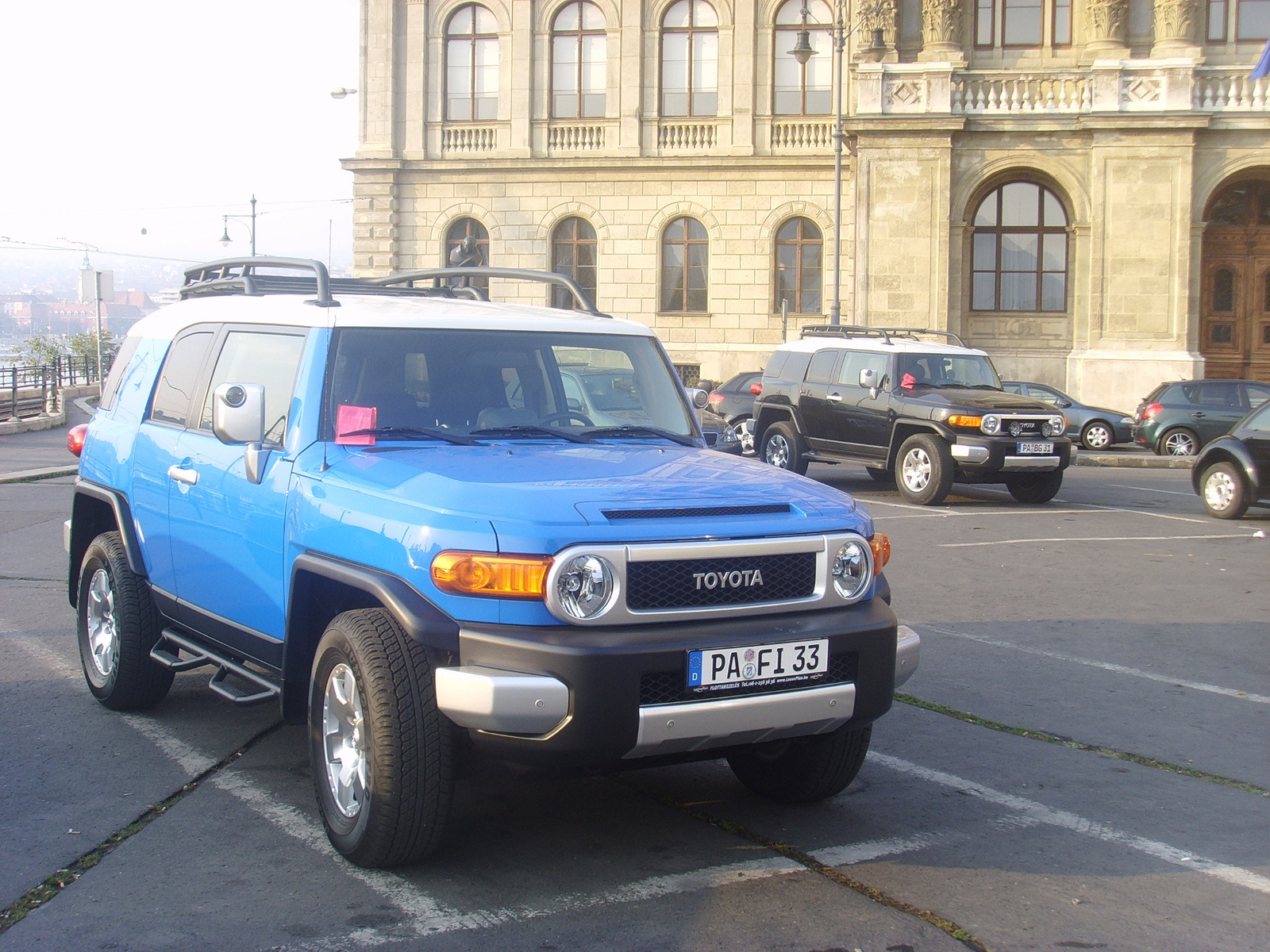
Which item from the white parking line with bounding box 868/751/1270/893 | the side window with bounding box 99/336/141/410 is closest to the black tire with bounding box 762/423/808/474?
the side window with bounding box 99/336/141/410

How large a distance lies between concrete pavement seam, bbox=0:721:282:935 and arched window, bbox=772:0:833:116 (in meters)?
33.0

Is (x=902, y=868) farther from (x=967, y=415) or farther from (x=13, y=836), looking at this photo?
(x=967, y=415)

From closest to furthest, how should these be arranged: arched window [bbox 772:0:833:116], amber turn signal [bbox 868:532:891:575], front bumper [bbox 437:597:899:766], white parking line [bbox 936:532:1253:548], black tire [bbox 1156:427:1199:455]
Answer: front bumper [bbox 437:597:899:766], amber turn signal [bbox 868:532:891:575], white parking line [bbox 936:532:1253:548], black tire [bbox 1156:427:1199:455], arched window [bbox 772:0:833:116]

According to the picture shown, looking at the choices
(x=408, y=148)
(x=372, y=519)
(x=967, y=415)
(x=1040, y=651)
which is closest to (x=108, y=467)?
(x=372, y=519)

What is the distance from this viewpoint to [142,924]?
3820 mm

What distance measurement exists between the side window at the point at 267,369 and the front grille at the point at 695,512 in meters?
1.56

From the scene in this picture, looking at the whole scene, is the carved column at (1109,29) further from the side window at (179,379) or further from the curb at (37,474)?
the side window at (179,379)

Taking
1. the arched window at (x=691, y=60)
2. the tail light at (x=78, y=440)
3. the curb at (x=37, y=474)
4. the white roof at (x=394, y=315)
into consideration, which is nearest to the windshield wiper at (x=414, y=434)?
the white roof at (x=394, y=315)

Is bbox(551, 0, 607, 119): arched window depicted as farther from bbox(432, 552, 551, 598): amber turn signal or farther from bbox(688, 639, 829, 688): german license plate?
bbox(432, 552, 551, 598): amber turn signal

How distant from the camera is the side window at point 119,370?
6.54 meters

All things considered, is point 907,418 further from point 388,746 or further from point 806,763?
point 388,746

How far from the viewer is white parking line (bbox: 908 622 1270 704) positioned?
6871 mm

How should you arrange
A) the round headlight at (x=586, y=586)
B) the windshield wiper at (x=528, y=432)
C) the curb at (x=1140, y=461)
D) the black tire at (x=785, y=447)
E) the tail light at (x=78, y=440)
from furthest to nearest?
1. the curb at (x=1140, y=461)
2. the black tire at (x=785, y=447)
3. the tail light at (x=78, y=440)
4. the windshield wiper at (x=528, y=432)
5. the round headlight at (x=586, y=586)

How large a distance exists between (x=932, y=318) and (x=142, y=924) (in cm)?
2913
